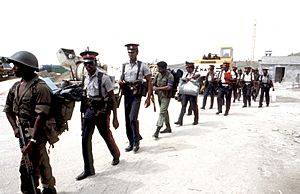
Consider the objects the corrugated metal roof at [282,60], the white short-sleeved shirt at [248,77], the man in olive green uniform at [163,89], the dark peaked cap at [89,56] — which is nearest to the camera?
the dark peaked cap at [89,56]

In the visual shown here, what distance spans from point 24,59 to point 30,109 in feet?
1.72

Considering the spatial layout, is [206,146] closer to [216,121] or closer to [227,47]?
[216,121]

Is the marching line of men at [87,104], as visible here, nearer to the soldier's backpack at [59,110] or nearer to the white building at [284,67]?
the soldier's backpack at [59,110]

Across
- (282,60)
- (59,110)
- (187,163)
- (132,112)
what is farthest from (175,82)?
(282,60)

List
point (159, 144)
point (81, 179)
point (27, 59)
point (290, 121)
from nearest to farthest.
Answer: point (27, 59)
point (81, 179)
point (159, 144)
point (290, 121)

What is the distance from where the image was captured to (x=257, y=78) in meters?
12.1

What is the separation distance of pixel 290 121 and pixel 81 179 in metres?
6.78

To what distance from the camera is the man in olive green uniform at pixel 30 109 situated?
106 inches

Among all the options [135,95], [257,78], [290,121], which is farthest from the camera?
[257,78]

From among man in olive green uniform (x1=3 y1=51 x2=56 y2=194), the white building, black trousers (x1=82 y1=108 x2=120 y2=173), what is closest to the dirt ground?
black trousers (x1=82 y1=108 x2=120 y2=173)

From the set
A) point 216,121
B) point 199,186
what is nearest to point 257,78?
point 216,121

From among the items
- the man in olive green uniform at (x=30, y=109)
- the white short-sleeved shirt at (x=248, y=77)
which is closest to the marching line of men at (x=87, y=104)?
the man in olive green uniform at (x=30, y=109)

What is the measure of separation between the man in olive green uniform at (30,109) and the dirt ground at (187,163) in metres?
0.70

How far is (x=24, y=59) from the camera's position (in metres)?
2.70
